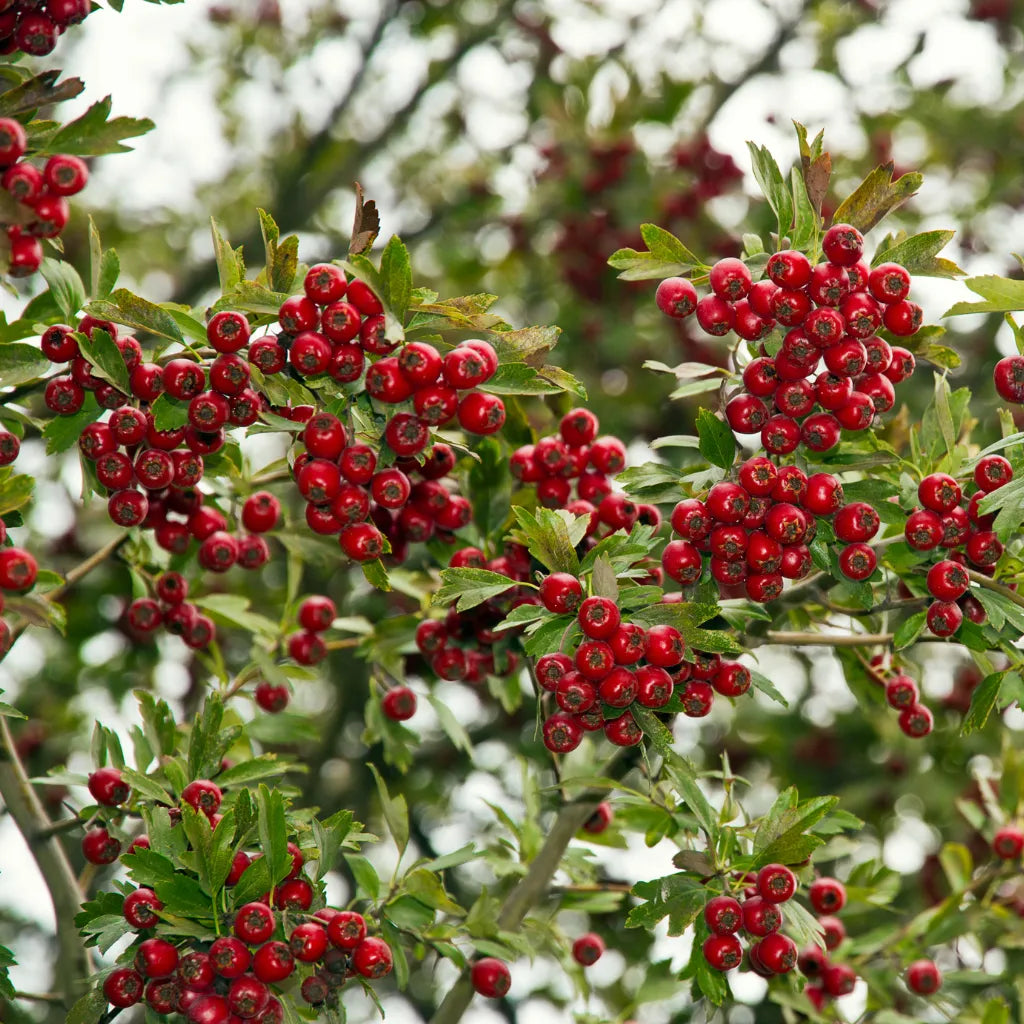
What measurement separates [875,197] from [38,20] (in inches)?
82.8

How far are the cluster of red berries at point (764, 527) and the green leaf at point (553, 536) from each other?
0.74 feet

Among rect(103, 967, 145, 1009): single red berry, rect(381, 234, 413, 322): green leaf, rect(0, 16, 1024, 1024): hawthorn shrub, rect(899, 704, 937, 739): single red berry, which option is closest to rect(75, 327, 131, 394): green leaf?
rect(0, 16, 1024, 1024): hawthorn shrub

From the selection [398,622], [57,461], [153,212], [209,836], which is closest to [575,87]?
[153,212]

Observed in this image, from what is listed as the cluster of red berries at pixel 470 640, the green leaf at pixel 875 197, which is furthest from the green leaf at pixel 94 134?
the green leaf at pixel 875 197

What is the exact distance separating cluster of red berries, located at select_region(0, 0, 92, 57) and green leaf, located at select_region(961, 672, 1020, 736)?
112 inches

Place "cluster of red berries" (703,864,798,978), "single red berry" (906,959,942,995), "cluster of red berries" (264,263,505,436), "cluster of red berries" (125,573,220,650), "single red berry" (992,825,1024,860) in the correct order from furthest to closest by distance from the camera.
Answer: "single red berry" (992,825,1024,860)
"single red berry" (906,959,942,995)
"cluster of red berries" (125,573,220,650)
"cluster of red berries" (703,864,798,978)
"cluster of red berries" (264,263,505,436)

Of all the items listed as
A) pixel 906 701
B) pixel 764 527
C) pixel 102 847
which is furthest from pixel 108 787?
pixel 906 701

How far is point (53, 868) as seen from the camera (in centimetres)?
328

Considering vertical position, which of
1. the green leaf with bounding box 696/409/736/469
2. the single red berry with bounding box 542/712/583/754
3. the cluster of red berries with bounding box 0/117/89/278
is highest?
the cluster of red berries with bounding box 0/117/89/278

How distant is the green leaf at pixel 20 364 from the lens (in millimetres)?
2938

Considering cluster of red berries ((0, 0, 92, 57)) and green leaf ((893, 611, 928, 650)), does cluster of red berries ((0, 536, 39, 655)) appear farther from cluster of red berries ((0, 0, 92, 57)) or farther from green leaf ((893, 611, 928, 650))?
green leaf ((893, 611, 928, 650))

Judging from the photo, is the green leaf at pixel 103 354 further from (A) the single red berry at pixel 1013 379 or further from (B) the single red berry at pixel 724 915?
(A) the single red berry at pixel 1013 379

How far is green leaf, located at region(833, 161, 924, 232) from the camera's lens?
9.19 ft

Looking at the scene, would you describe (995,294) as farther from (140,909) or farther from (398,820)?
(140,909)
